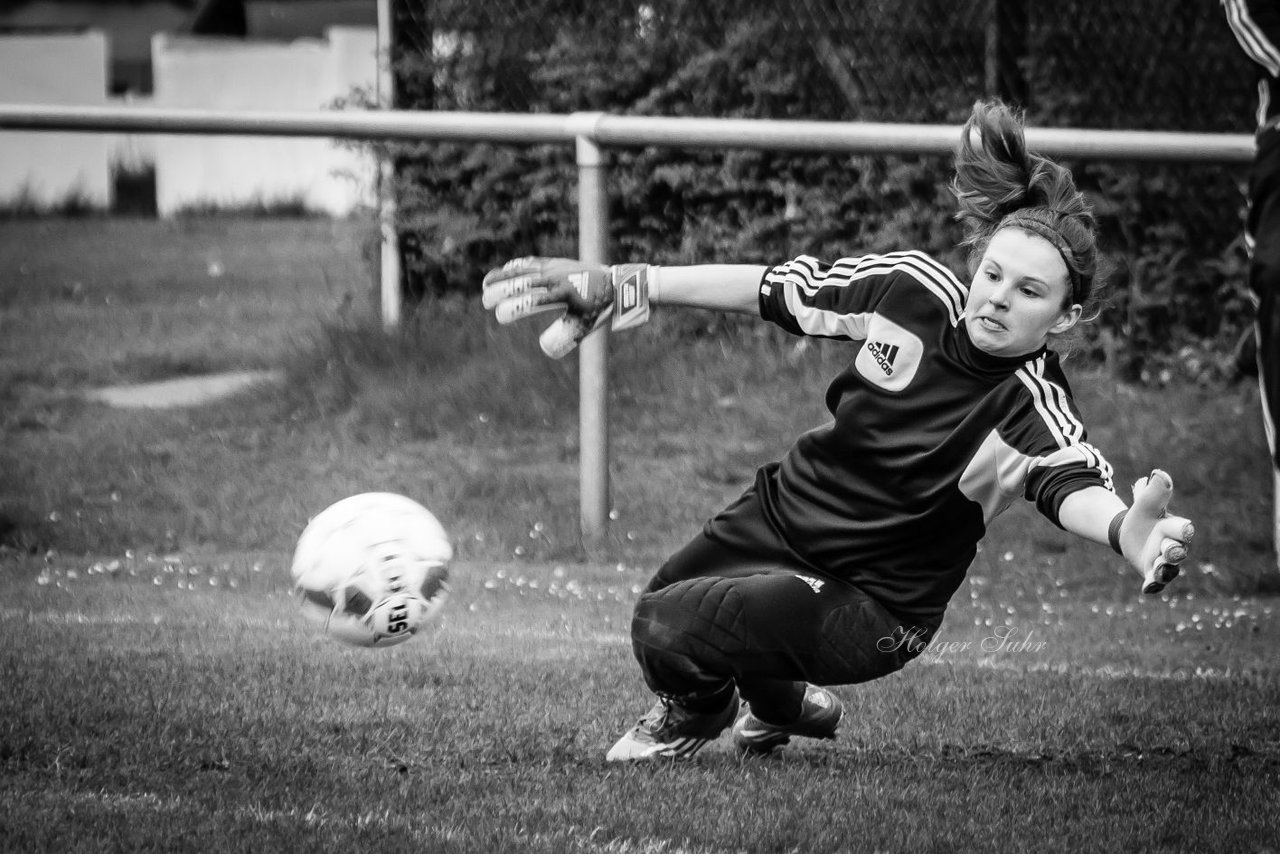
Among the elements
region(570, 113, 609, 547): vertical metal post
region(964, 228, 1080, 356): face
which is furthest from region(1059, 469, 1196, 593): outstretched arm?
region(570, 113, 609, 547): vertical metal post

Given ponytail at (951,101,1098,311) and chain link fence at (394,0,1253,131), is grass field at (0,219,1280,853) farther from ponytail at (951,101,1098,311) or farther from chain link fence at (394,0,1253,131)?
chain link fence at (394,0,1253,131)

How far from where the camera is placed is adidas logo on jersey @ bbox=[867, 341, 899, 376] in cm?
393

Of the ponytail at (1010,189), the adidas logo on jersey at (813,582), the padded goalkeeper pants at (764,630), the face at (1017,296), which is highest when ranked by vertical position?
the ponytail at (1010,189)

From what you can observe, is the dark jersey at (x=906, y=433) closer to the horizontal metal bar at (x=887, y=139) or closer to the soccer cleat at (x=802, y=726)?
the soccer cleat at (x=802, y=726)

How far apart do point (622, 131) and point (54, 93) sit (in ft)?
55.7

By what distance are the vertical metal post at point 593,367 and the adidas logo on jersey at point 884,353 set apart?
278 centimetres

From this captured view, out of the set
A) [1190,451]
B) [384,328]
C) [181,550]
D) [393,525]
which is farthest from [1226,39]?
[393,525]

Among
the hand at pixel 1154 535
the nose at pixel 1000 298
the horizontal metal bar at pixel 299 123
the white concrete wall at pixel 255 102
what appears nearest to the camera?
the hand at pixel 1154 535

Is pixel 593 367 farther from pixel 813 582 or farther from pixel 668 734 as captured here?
pixel 813 582

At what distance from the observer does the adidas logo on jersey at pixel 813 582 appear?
398cm

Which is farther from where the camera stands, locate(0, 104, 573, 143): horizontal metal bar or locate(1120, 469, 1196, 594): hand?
locate(0, 104, 573, 143): horizontal metal bar

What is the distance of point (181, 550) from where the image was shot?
7.29m

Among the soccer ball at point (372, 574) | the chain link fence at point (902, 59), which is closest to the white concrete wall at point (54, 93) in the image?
the chain link fence at point (902, 59)

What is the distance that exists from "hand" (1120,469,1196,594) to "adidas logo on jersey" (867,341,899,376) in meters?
0.78
